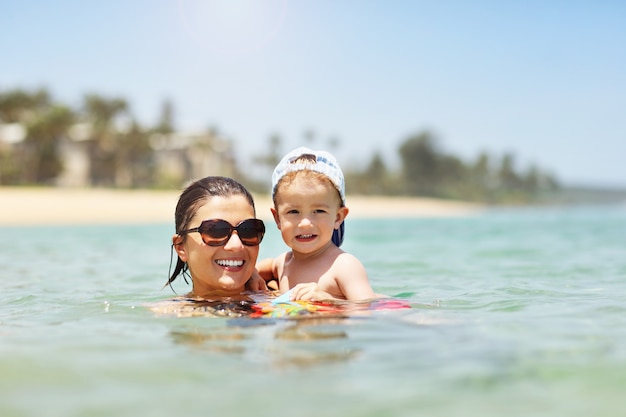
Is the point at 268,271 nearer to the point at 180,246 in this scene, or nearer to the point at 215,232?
the point at 180,246

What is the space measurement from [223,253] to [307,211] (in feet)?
1.84

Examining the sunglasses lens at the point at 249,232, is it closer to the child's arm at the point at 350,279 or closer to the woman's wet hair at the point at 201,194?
the woman's wet hair at the point at 201,194

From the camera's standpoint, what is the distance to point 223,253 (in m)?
4.11

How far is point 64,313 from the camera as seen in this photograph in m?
4.43

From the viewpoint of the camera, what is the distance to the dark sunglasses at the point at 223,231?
4039 mm

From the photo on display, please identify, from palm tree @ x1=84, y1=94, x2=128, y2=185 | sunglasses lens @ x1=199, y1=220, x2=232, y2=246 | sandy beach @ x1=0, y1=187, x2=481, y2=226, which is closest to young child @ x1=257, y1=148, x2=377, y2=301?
sunglasses lens @ x1=199, y1=220, x2=232, y2=246

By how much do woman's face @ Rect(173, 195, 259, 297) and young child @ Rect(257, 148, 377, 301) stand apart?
0.79ft

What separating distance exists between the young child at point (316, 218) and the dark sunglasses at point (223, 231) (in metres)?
0.19

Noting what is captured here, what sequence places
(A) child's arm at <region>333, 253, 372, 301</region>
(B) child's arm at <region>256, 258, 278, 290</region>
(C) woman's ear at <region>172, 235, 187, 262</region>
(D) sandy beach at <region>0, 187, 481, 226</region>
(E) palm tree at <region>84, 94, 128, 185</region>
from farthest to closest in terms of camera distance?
1. (E) palm tree at <region>84, 94, 128, 185</region>
2. (D) sandy beach at <region>0, 187, 481, 226</region>
3. (B) child's arm at <region>256, 258, 278, 290</region>
4. (C) woman's ear at <region>172, 235, 187, 262</region>
5. (A) child's arm at <region>333, 253, 372, 301</region>

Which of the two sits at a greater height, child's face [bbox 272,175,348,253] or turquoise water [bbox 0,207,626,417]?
child's face [bbox 272,175,348,253]

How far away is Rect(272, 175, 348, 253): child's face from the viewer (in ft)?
13.4

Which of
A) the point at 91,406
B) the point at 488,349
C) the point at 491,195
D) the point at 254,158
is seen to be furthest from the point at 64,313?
the point at 491,195

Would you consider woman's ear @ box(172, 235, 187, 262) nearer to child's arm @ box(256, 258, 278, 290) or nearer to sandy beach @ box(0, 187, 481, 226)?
child's arm @ box(256, 258, 278, 290)

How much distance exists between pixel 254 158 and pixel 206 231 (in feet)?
280
